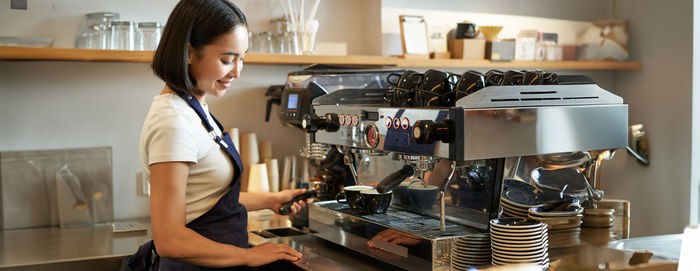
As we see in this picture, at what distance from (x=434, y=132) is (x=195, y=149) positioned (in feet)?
1.66

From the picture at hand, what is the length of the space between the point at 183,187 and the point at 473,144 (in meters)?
0.61

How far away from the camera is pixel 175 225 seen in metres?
1.42

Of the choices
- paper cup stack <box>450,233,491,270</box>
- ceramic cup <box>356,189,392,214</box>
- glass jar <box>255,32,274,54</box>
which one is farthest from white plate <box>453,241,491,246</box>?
glass jar <box>255,32,274,54</box>

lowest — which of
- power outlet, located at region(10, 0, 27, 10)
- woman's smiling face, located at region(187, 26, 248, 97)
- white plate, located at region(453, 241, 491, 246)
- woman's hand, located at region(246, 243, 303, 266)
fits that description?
woman's hand, located at region(246, 243, 303, 266)

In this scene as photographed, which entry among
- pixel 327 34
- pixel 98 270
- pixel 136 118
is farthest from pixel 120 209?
pixel 327 34

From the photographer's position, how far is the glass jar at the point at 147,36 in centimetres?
261

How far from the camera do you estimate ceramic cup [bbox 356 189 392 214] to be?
1.85m

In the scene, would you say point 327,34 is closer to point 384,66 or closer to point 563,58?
point 384,66

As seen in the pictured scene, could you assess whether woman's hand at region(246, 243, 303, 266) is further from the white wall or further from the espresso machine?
the white wall

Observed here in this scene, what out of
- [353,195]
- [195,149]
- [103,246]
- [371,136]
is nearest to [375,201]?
[353,195]

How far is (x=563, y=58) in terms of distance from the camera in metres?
3.48

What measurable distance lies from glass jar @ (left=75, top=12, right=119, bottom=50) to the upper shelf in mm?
66

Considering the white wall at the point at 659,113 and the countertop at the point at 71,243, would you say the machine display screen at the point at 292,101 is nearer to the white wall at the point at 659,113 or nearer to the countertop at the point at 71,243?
the countertop at the point at 71,243

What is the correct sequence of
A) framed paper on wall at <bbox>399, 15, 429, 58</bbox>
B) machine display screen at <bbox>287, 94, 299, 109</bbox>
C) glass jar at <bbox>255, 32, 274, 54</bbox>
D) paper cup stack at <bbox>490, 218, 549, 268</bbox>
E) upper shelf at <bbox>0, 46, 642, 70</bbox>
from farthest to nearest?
1. framed paper on wall at <bbox>399, 15, 429, 58</bbox>
2. glass jar at <bbox>255, 32, 274, 54</bbox>
3. machine display screen at <bbox>287, 94, 299, 109</bbox>
4. upper shelf at <bbox>0, 46, 642, 70</bbox>
5. paper cup stack at <bbox>490, 218, 549, 268</bbox>
